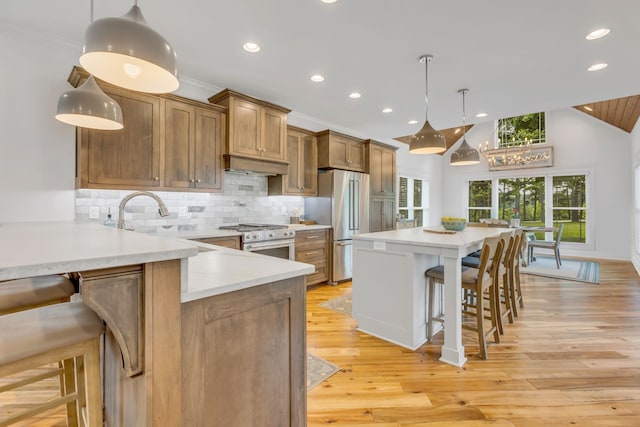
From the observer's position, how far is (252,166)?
3668 millimetres

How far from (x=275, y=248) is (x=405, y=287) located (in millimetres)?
1775

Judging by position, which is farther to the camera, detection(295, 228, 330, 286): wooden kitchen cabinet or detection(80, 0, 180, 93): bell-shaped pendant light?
detection(295, 228, 330, 286): wooden kitchen cabinet

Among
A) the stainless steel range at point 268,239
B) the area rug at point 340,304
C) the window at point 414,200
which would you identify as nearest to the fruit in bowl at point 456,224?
the area rug at point 340,304

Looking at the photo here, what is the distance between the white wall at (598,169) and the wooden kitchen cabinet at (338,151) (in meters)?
5.15

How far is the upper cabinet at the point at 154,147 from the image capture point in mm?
2594

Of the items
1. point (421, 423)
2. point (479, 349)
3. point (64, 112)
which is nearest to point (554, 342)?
point (479, 349)

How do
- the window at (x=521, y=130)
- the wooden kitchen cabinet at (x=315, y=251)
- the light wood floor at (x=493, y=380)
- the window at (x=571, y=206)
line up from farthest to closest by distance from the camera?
1. the window at (x=521, y=130)
2. the window at (x=571, y=206)
3. the wooden kitchen cabinet at (x=315, y=251)
4. the light wood floor at (x=493, y=380)

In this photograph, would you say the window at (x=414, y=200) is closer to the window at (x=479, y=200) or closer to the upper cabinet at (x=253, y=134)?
the window at (x=479, y=200)

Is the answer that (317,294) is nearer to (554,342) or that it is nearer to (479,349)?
(479,349)

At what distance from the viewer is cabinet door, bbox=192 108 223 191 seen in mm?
3260

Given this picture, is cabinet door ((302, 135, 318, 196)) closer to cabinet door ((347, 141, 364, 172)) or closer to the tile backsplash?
the tile backsplash

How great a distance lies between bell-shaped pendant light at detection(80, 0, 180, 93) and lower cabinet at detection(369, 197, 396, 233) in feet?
13.6

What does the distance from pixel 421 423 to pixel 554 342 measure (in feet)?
5.78

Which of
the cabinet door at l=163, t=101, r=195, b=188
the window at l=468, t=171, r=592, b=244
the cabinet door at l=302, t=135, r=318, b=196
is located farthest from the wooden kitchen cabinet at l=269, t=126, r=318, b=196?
the window at l=468, t=171, r=592, b=244
